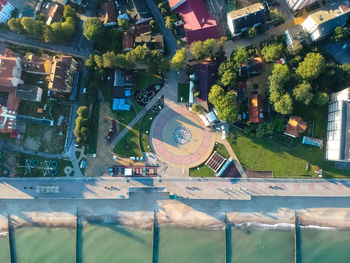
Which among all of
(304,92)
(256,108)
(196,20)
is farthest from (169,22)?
(304,92)

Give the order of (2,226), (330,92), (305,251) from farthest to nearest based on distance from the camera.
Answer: (2,226) → (305,251) → (330,92)

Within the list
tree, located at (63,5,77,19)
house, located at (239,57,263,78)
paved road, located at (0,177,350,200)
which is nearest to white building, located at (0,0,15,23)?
tree, located at (63,5,77,19)

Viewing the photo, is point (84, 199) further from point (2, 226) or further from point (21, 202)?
point (2, 226)

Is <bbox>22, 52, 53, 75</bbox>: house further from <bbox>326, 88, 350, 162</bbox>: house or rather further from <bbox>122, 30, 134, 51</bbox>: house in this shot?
<bbox>326, 88, 350, 162</bbox>: house

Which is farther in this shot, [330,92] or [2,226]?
[2,226]

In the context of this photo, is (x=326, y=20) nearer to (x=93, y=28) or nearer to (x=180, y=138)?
(x=180, y=138)

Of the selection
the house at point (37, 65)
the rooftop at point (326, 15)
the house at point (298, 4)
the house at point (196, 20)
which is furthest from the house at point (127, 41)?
the rooftop at point (326, 15)

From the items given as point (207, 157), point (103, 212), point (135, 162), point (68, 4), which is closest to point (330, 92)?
point (207, 157)
